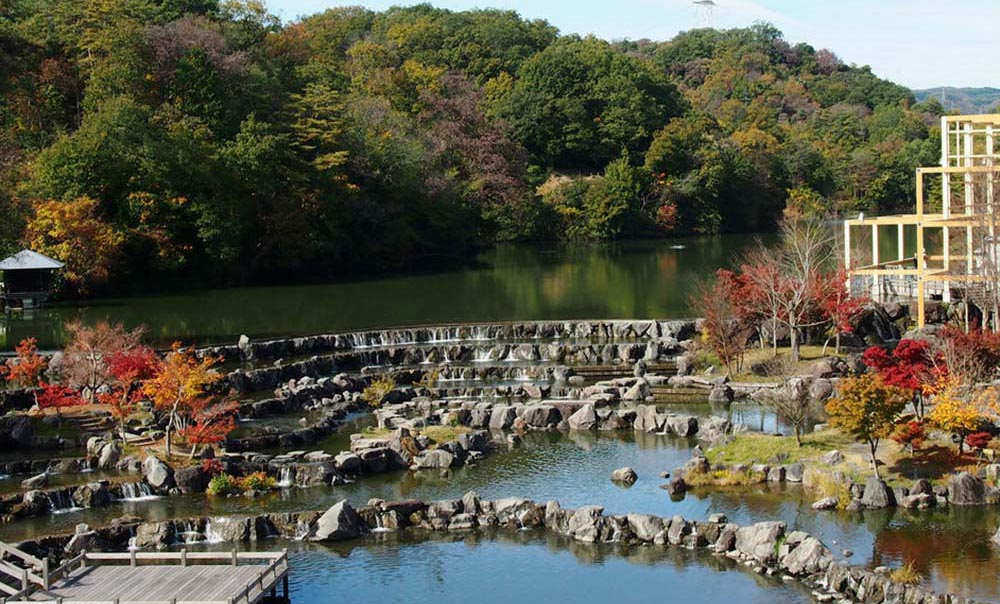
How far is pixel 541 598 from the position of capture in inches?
924

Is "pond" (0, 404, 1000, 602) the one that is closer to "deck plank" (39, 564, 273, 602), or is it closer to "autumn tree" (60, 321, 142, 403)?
"deck plank" (39, 564, 273, 602)

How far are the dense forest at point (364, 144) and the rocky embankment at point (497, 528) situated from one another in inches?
1204

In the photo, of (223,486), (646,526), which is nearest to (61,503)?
(223,486)

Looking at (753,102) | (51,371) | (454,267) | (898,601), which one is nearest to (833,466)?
(898,601)

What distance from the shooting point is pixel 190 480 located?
30.3 metres

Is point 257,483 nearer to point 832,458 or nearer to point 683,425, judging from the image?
point 683,425

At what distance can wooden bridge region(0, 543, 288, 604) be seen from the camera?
71.8 ft

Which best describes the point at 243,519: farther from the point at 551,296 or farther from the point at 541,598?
the point at 551,296

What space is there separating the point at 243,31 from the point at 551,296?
118 ft

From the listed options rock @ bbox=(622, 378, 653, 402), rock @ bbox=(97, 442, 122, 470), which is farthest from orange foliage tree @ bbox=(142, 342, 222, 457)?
rock @ bbox=(622, 378, 653, 402)

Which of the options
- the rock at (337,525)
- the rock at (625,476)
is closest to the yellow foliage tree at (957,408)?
the rock at (625,476)

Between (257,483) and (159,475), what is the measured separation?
2.49 m

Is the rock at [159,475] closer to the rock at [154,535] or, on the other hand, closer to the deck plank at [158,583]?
the rock at [154,535]

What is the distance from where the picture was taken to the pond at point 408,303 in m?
54.9
